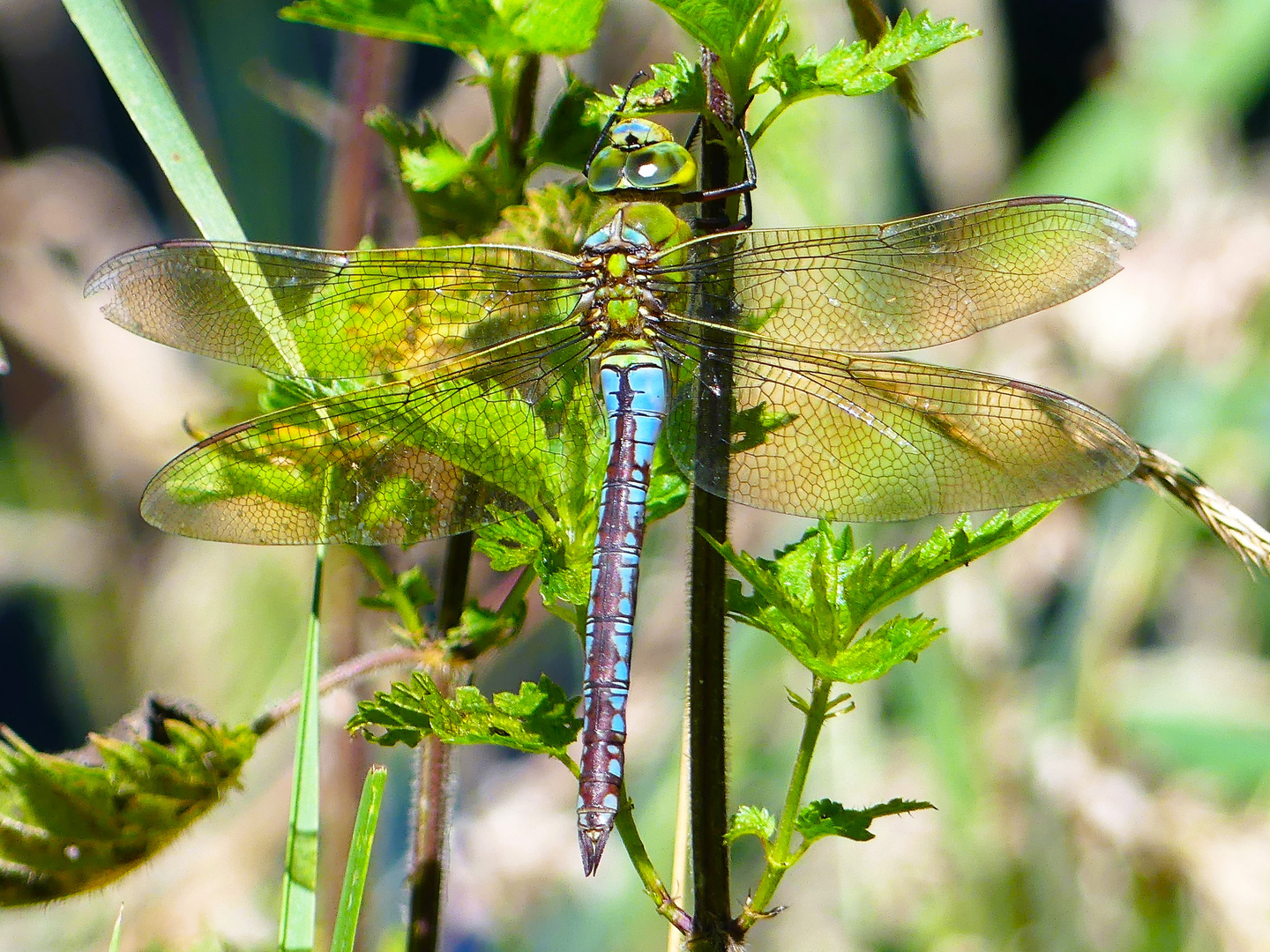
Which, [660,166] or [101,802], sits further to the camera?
[660,166]

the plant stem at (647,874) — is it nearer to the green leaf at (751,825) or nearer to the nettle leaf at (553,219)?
the green leaf at (751,825)

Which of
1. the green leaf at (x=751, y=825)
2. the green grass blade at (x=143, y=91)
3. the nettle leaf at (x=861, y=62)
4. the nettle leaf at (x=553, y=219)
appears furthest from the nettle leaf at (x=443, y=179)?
the green leaf at (x=751, y=825)

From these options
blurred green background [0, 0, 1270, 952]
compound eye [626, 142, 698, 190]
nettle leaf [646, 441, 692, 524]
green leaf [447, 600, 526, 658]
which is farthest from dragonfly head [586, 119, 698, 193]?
blurred green background [0, 0, 1270, 952]

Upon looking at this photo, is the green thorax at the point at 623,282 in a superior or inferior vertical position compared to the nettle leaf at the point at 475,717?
superior

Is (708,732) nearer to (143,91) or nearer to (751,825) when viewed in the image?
(751,825)

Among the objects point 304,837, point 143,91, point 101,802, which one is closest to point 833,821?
point 304,837

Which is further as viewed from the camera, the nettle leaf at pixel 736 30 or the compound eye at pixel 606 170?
the compound eye at pixel 606 170

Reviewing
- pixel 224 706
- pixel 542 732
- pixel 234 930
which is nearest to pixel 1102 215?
pixel 542 732
